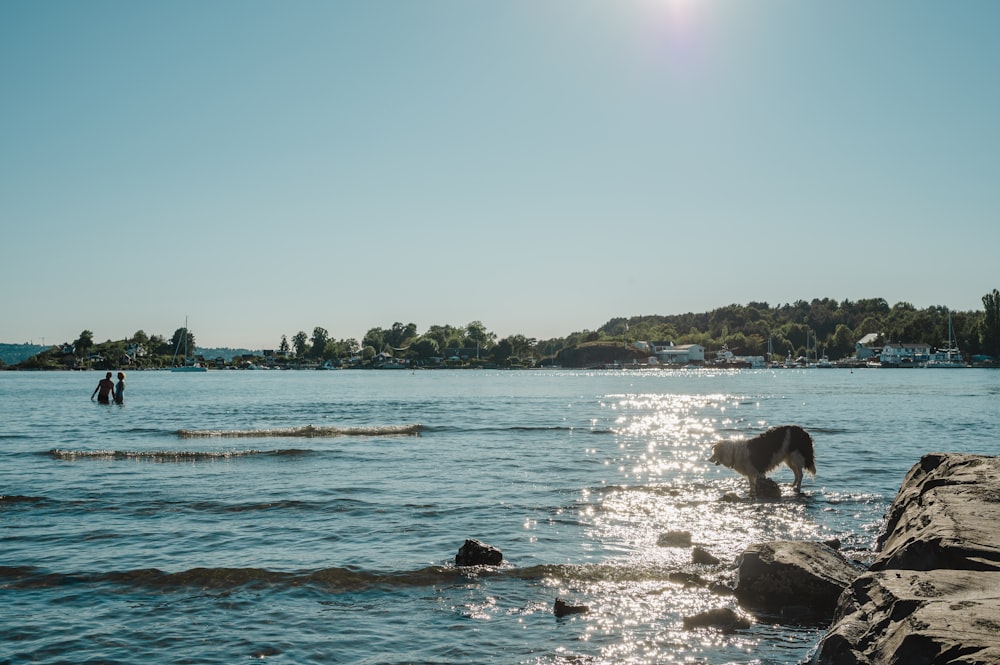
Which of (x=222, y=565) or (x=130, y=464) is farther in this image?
(x=130, y=464)

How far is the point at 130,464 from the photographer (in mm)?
22359

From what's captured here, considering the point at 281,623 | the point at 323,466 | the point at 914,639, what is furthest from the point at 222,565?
the point at 323,466

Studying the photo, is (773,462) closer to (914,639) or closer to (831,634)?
(831,634)

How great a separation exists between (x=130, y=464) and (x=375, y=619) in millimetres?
16904

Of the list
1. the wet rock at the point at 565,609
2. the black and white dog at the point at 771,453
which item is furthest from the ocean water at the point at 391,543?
the black and white dog at the point at 771,453

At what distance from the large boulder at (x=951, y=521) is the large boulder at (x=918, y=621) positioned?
2.49 ft

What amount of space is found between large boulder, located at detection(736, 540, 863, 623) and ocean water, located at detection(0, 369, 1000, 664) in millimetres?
331

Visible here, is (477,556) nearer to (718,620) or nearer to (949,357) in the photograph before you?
(718,620)

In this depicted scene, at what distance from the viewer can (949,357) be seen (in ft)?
630

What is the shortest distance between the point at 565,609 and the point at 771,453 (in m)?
10.3

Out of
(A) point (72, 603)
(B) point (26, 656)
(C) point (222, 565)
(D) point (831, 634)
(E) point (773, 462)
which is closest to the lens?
(D) point (831, 634)

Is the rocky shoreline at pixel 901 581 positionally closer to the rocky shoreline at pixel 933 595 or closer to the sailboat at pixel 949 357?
the rocky shoreline at pixel 933 595

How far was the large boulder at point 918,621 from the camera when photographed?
Result: 14.3ft

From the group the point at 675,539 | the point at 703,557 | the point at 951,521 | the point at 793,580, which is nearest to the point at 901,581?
the point at 951,521
